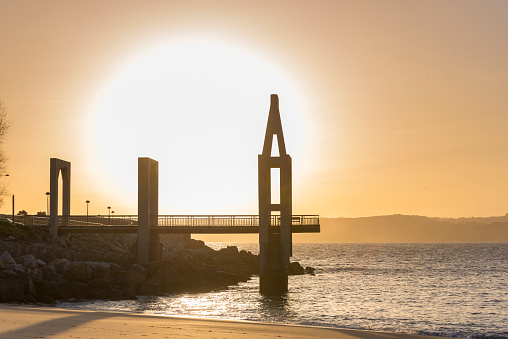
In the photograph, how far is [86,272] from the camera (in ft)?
165

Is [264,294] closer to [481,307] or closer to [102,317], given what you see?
[481,307]

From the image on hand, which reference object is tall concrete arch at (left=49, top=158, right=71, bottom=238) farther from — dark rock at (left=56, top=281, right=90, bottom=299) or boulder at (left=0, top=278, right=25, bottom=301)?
boulder at (left=0, top=278, right=25, bottom=301)

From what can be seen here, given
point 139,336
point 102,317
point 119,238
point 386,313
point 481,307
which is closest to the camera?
point 139,336

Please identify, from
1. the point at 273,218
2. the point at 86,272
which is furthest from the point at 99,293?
the point at 273,218

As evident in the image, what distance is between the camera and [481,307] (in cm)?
→ 4938

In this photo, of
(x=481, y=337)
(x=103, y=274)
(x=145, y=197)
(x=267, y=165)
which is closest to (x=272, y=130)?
(x=267, y=165)

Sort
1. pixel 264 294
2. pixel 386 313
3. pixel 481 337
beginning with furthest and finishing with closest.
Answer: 1. pixel 264 294
2. pixel 386 313
3. pixel 481 337

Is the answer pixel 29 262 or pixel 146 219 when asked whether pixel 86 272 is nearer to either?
pixel 29 262

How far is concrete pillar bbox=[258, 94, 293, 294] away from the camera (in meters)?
55.5

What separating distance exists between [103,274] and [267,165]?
18.3 m

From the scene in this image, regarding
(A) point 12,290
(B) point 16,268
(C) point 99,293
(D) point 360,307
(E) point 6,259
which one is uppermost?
(E) point 6,259

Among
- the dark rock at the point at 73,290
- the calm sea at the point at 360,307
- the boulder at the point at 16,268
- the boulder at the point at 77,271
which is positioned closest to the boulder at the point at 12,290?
the calm sea at the point at 360,307

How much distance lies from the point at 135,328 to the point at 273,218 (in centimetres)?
3362

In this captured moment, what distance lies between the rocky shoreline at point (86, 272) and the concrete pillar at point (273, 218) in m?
7.69
